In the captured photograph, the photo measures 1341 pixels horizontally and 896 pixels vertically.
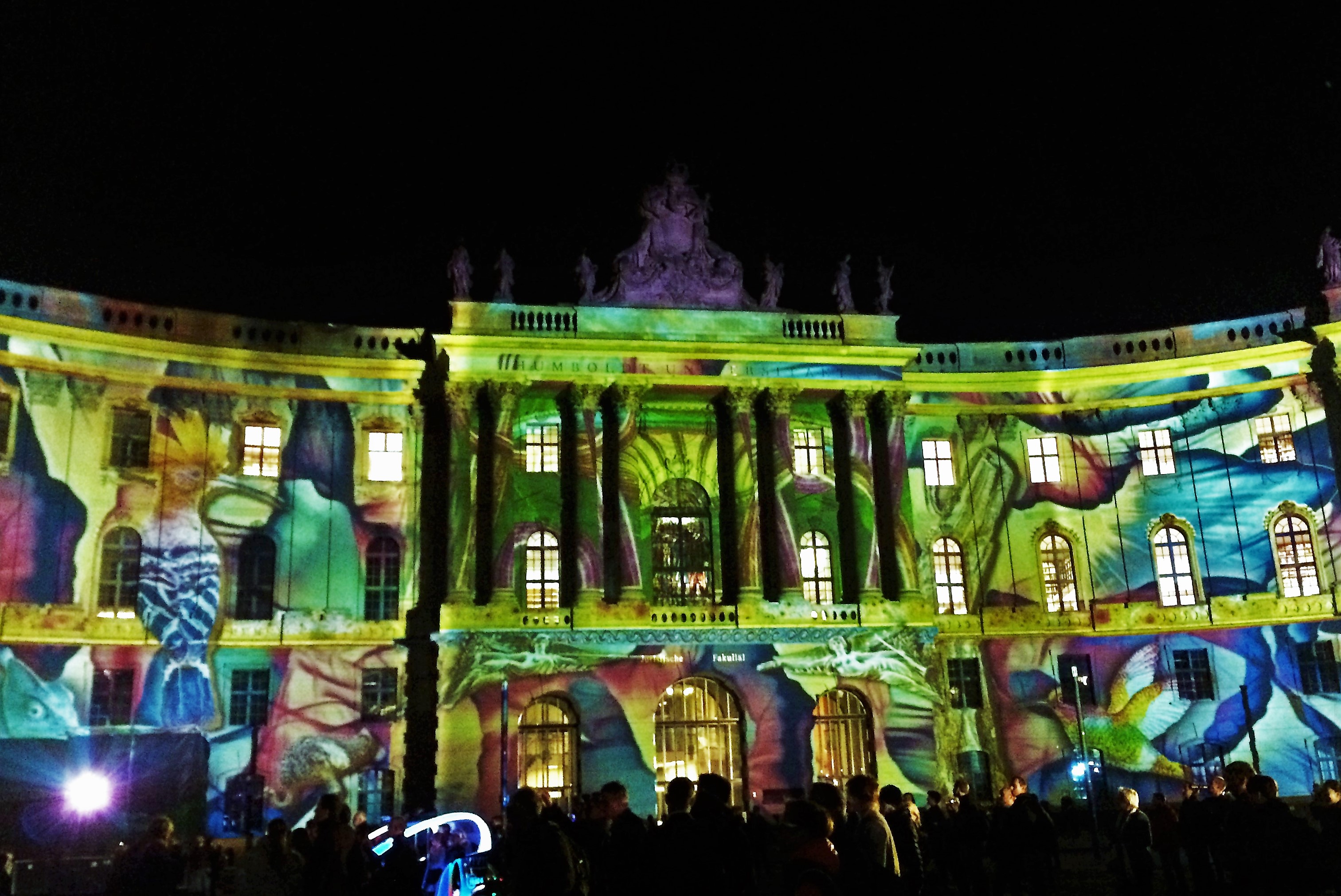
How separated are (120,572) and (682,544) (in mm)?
16770

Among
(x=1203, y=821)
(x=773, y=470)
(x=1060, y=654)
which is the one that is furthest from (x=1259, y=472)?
(x=1203, y=821)

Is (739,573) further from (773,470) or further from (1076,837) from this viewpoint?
(1076,837)

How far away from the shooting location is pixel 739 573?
3869cm

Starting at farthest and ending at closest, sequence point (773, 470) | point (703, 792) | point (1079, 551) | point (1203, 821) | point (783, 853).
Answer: point (1079, 551) < point (773, 470) < point (1203, 821) < point (703, 792) < point (783, 853)

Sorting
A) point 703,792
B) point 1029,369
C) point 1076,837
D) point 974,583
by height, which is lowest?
point 1076,837

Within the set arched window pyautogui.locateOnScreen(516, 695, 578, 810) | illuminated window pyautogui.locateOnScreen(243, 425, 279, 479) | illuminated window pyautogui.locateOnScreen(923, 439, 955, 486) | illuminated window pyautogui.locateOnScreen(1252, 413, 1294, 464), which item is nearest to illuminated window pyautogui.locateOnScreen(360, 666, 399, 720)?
arched window pyautogui.locateOnScreen(516, 695, 578, 810)

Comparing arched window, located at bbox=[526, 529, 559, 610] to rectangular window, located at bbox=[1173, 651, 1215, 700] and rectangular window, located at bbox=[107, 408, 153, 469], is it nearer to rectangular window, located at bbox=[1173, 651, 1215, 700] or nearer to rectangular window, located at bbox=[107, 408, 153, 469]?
rectangular window, located at bbox=[107, 408, 153, 469]

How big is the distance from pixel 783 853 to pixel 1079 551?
120 ft

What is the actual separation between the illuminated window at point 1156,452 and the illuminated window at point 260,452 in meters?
28.8

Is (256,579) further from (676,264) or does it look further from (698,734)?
(676,264)

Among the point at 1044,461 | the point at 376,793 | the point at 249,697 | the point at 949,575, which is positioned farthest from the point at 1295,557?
the point at 249,697

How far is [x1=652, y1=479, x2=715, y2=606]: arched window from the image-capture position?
39.9 metres

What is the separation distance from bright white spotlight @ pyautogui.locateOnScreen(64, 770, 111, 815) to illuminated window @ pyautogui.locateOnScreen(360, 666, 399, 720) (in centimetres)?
720

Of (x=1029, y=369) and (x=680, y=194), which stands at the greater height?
(x=680, y=194)
